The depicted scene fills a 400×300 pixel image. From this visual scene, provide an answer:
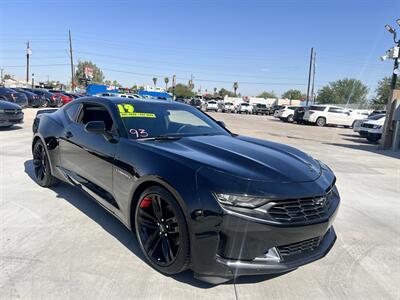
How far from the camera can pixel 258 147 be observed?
381 centimetres

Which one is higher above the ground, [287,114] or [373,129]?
[373,129]

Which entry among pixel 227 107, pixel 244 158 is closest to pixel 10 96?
pixel 244 158

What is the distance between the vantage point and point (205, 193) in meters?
2.61

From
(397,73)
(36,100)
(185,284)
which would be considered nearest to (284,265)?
(185,284)

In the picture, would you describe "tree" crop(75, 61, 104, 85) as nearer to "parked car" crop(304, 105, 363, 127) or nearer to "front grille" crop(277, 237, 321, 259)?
"parked car" crop(304, 105, 363, 127)

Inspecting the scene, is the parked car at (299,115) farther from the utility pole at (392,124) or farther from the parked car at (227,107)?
the parked car at (227,107)

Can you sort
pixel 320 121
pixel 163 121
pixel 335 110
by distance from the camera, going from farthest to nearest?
pixel 335 110 < pixel 320 121 < pixel 163 121

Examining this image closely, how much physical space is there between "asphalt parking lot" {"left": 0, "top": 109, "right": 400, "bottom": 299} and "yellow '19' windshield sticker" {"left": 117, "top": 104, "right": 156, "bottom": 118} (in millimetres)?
1278

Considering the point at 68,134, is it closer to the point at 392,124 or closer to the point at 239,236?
the point at 239,236

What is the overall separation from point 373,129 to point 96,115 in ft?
53.0

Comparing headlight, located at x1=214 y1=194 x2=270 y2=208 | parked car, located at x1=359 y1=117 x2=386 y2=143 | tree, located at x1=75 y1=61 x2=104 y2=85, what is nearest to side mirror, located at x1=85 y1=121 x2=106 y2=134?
headlight, located at x1=214 y1=194 x2=270 y2=208

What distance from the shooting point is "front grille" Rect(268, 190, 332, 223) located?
2.62 meters

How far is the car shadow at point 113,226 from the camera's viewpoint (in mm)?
2980

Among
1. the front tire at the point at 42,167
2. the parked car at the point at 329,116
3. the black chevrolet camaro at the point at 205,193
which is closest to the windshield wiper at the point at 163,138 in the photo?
the black chevrolet camaro at the point at 205,193
